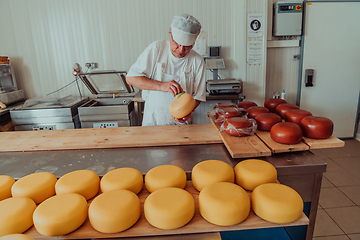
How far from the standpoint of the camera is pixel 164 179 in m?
1.03

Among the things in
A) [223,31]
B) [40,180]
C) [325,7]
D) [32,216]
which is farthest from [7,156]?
[325,7]

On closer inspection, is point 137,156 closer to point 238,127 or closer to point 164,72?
point 238,127

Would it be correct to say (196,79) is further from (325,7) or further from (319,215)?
(325,7)

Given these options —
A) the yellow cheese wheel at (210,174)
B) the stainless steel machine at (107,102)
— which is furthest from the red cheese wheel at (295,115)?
the stainless steel machine at (107,102)

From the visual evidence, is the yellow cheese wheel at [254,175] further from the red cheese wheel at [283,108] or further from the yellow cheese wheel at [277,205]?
the red cheese wheel at [283,108]

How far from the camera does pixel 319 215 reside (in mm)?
2160

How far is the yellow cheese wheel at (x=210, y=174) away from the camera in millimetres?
1029

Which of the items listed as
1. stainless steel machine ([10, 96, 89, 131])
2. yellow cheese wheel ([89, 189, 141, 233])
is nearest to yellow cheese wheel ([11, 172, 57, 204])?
yellow cheese wheel ([89, 189, 141, 233])

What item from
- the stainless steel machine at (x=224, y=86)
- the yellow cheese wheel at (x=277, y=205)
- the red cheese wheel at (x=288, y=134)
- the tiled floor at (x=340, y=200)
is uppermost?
the stainless steel machine at (x=224, y=86)

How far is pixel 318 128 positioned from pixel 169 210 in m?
0.97

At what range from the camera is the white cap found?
1.65 meters

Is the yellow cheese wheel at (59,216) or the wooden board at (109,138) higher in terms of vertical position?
the wooden board at (109,138)

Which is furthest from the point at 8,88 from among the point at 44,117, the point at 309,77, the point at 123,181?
the point at 309,77

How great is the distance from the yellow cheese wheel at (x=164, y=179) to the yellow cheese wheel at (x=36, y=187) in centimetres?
45
